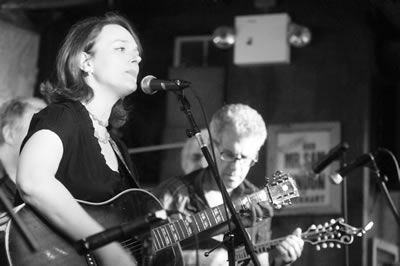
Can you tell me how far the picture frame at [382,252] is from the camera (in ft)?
20.7

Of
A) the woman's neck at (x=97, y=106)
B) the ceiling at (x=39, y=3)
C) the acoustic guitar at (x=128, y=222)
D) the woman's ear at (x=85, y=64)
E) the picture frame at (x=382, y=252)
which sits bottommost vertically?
the picture frame at (x=382, y=252)

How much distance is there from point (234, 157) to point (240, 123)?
0.71 feet

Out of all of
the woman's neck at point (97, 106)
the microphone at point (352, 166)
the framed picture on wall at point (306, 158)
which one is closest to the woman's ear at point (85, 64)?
the woman's neck at point (97, 106)

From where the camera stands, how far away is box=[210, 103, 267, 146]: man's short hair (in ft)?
13.7

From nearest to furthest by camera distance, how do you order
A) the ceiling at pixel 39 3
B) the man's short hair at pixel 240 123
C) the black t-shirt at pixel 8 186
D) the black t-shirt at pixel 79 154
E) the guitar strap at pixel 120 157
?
the black t-shirt at pixel 79 154, the guitar strap at pixel 120 157, the man's short hair at pixel 240 123, the black t-shirt at pixel 8 186, the ceiling at pixel 39 3

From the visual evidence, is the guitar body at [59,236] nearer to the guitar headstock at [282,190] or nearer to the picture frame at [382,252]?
the guitar headstock at [282,190]

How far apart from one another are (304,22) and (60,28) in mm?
2323

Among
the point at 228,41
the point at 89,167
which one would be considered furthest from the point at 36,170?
the point at 228,41

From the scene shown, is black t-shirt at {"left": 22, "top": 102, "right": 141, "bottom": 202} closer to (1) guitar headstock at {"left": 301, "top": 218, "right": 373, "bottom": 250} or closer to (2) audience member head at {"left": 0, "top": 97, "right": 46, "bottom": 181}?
(1) guitar headstock at {"left": 301, "top": 218, "right": 373, "bottom": 250}

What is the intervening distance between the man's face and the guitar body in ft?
2.86

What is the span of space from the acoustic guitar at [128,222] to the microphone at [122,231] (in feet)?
0.74

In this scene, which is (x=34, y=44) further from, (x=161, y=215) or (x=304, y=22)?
(x=161, y=215)

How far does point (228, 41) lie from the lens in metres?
6.67

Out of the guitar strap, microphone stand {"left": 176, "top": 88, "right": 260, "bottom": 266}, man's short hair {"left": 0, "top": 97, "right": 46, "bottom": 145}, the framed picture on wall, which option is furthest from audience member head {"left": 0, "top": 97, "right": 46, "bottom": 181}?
the framed picture on wall
